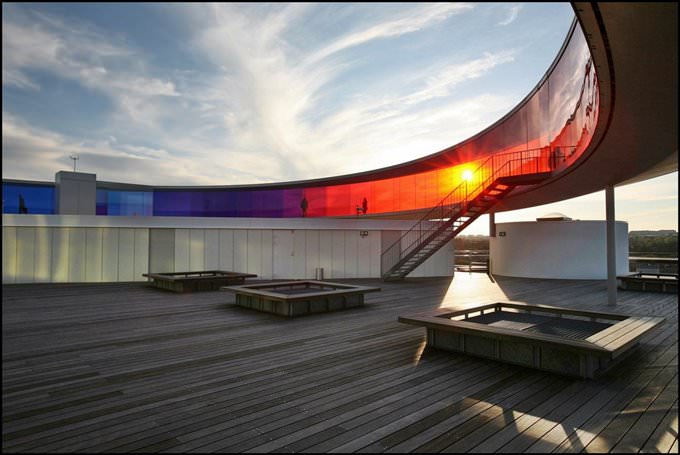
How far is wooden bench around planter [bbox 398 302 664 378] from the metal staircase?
19.5 feet

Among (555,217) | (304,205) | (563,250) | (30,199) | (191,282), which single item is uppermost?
(304,205)

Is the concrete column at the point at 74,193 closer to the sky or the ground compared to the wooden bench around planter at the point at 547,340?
closer to the sky

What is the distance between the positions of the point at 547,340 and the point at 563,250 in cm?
1603

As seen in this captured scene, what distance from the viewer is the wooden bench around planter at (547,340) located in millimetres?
5445

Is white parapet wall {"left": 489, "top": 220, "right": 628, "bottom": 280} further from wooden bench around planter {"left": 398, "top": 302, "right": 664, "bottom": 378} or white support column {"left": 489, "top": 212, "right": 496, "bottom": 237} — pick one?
wooden bench around planter {"left": 398, "top": 302, "right": 664, "bottom": 378}

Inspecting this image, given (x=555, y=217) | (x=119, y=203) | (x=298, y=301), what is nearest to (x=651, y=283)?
(x=555, y=217)

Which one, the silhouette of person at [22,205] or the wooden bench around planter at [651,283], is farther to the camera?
the silhouette of person at [22,205]

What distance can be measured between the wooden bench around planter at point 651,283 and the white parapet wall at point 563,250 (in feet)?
9.36

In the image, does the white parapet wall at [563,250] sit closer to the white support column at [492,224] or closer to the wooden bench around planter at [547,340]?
the white support column at [492,224]

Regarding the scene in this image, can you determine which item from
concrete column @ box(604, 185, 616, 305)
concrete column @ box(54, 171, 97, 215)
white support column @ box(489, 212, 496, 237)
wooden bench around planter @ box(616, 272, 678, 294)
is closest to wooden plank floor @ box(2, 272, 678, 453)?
concrete column @ box(604, 185, 616, 305)

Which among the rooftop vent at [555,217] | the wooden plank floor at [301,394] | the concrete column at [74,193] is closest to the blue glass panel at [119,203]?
the concrete column at [74,193]

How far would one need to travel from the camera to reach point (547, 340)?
5598 millimetres

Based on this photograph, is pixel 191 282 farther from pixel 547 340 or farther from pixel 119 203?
pixel 119 203

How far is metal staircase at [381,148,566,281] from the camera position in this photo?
13.7 m
